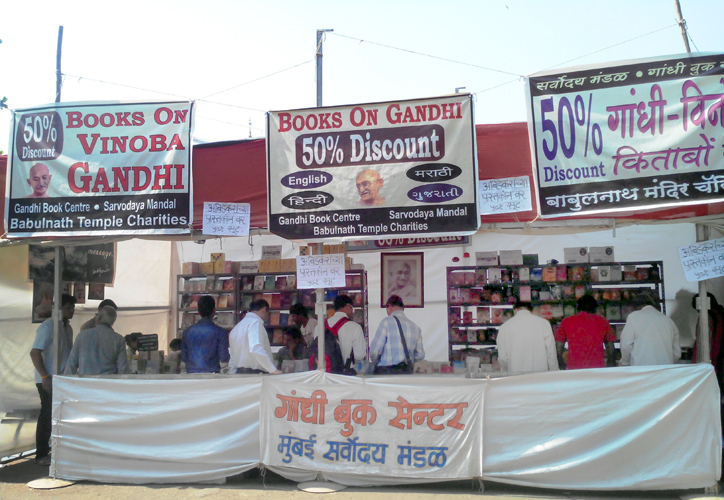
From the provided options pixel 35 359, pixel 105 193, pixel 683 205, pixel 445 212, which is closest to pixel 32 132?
pixel 105 193

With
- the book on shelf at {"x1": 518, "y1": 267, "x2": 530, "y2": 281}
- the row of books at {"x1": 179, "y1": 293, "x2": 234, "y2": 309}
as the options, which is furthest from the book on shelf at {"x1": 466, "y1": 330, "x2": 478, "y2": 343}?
the row of books at {"x1": 179, "y1": 293, "x2": 234, "y2": 309}

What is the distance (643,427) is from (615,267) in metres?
4.07

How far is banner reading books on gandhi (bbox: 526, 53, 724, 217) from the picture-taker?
4.71 metres

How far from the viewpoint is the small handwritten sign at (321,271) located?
208 inches

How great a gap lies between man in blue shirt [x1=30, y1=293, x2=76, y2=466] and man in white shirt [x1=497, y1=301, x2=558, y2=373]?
484 centimetres

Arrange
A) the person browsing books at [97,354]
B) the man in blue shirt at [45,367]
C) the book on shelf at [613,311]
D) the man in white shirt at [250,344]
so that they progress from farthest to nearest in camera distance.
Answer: the book on shelf at [613,311]
the man in blue shirt at [45,367]
the person browsing books at [97,354]
the man in white shirt at [250,344]

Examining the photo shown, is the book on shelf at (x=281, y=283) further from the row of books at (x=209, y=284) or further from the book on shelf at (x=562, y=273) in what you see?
the book on shelf at (x=562, y=273)

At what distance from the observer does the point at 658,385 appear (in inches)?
188

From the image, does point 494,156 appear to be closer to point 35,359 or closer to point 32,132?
point 32,132

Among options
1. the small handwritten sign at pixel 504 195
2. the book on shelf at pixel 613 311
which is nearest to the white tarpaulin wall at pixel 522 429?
the small handwritten sign at pixel 504 195

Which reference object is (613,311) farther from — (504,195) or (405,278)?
(504,195)

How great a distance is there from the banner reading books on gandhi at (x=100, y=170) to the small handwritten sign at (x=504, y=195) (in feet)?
8.82

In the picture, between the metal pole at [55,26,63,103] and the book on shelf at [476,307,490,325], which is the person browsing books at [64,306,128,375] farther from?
the metal pole at [55,26,63,103]

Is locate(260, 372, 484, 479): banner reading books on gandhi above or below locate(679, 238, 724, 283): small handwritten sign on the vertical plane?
below
